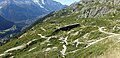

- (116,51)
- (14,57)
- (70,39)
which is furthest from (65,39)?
(116,51)

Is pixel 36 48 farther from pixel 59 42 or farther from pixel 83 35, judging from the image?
pixel 83 35

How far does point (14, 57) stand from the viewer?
19400 centimetres

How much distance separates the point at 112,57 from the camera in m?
60.7

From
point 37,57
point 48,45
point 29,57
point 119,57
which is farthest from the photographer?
point 48,45

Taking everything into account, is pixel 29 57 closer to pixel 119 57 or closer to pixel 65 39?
pixel 65 39

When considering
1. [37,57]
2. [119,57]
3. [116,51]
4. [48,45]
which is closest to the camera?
[119,57]

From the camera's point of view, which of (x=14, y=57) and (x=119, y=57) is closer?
(x=119, y=57)

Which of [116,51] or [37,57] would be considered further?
[37,57]

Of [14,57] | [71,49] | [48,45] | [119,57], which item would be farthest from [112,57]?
[14,57]

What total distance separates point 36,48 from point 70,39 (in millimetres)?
26163

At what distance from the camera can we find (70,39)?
193m

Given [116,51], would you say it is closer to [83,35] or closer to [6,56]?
[83,35]

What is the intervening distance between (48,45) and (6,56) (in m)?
34.7

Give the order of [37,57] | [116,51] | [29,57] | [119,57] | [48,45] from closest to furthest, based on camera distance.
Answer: [119,57] < [116,51] < [37,57] < [29,57] < [48,45]
